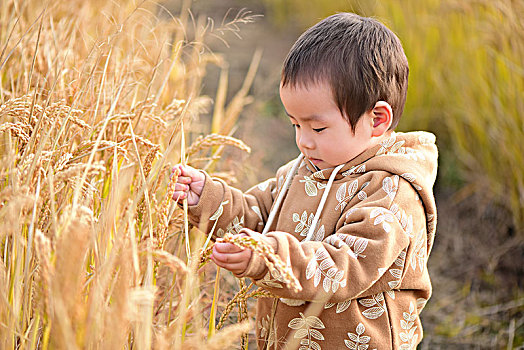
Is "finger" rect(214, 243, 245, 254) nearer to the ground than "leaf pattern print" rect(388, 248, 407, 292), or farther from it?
farther from it

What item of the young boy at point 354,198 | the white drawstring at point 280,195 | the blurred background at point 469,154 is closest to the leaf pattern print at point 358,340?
the young boy at point 354,198

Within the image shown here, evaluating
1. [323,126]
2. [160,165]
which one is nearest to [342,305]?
[323,126]

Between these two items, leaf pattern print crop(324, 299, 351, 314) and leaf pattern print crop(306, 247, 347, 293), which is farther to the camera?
leaf pattern print crop(324, 299, 351, 314)

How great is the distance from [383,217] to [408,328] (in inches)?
12.7

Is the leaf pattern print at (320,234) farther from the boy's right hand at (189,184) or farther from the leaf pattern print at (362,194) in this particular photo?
the boy's right hand at (189,184)

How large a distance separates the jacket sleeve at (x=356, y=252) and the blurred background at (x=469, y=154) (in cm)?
85

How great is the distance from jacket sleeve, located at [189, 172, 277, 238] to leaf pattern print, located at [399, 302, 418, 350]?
1.39ft

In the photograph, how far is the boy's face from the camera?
1.27 meters

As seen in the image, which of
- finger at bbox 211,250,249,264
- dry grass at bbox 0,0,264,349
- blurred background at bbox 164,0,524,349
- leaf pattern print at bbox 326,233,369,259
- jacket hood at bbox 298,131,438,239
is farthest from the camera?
blurred background at bbox 164,0,524,349

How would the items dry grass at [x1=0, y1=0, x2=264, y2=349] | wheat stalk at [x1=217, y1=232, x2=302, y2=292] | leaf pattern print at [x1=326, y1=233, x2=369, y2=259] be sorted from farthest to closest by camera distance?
leaf pattern print at [x1=326, y1=233, x2=369, y2=259] → wheat stalk at [x1=217, y1=232, x2=302, y2=292] → dry grass at [x1=0, y1=0, x2=264, y2=349]

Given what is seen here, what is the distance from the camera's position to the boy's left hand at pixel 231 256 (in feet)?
3.58

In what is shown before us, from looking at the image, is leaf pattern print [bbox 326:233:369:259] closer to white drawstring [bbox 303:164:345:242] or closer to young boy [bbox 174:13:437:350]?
young boy [bbox 174:13:437:350]

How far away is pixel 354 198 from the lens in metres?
1.31

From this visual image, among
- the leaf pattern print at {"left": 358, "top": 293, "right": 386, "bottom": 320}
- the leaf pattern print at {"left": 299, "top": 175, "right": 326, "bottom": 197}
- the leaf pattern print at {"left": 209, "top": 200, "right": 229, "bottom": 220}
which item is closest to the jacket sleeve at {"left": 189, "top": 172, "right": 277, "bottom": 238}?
the leaf pattern print at {"left": 209, "top": 200, "right": 229, "bottom": 220}
